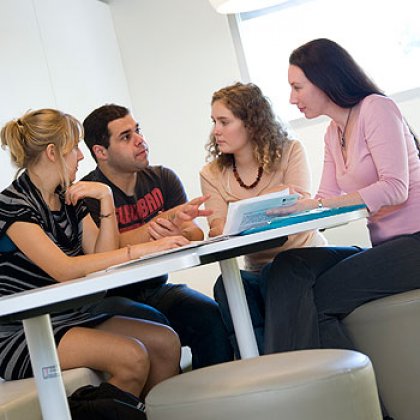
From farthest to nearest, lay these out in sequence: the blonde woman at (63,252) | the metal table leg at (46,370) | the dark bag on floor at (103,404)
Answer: the blonde woman at (63,252)
the dark bag on floor at (103,404)
the metal table leg at (46,370)

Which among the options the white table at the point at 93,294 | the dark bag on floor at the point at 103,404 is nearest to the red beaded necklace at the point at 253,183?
the white table at the point at 93,294

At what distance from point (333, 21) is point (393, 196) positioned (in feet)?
9.03

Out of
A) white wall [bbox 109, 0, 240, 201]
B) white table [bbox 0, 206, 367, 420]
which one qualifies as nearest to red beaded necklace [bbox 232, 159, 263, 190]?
white table [bbox 0, 206, 367, 420]

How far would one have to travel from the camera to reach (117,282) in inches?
62.9

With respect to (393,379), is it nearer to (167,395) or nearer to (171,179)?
(167,395)

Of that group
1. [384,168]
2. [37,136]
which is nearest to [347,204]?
[384,168]

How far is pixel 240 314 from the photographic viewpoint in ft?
8.11

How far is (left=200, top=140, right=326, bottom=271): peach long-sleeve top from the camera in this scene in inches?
123

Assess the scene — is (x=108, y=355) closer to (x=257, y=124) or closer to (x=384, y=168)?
(x=384, y=168)

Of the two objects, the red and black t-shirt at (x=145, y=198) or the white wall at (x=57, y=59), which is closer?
the red and black t-shirt at (x=145, y=198)

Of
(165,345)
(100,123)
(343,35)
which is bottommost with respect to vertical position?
(165,345)

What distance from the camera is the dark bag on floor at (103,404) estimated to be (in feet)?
6.98

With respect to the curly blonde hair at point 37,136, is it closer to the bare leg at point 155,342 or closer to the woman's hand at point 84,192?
the woman's hand at point 84,192

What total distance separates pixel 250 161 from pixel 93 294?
1.45 m
